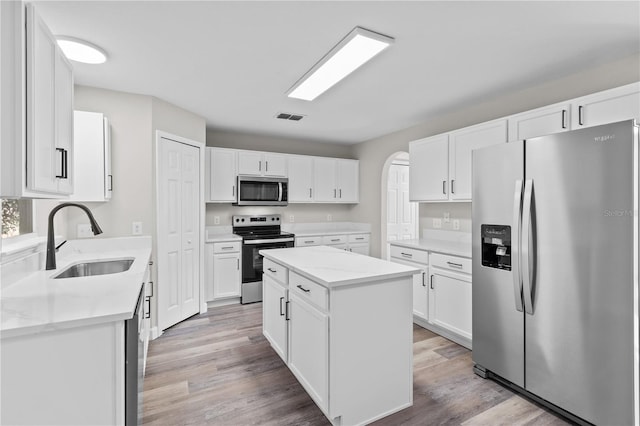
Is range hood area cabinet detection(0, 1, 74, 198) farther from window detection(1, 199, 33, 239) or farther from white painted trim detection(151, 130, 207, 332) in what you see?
white painted trim detection(151, 130, 207, 332)

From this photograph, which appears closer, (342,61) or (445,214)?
(342,61)

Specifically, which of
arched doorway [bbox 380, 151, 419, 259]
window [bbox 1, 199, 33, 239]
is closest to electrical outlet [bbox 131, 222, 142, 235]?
window [bbox 1, 199, 33, 239]

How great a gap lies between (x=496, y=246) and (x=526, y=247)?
26cm

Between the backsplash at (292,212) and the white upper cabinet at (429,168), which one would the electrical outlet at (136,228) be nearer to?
the backsplash at (292,212)

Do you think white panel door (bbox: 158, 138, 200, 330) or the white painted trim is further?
white panel door (bbox: 158, 138, 200, 330)

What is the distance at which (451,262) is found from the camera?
2895 millimetres

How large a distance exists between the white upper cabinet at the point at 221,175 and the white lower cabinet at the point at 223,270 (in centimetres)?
68

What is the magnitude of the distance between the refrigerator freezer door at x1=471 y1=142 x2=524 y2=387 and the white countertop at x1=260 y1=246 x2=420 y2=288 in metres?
0.73

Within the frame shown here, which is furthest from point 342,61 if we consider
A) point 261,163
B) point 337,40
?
point 261,163

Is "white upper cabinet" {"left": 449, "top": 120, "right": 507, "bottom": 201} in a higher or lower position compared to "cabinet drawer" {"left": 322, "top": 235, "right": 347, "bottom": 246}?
higher

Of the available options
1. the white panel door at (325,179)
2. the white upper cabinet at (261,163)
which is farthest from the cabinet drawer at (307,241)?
the white upper cabinet at (261,163)

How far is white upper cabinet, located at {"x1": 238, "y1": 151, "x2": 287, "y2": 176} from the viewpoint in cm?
446

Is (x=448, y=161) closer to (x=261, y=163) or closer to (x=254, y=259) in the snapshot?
(x=261, y=163)

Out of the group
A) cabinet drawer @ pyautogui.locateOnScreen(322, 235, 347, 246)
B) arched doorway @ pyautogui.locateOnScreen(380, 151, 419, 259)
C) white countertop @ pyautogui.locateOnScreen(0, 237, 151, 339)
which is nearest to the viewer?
white countertop @ pyautogui.locateOnScreen(0, 237, 151, 339)
